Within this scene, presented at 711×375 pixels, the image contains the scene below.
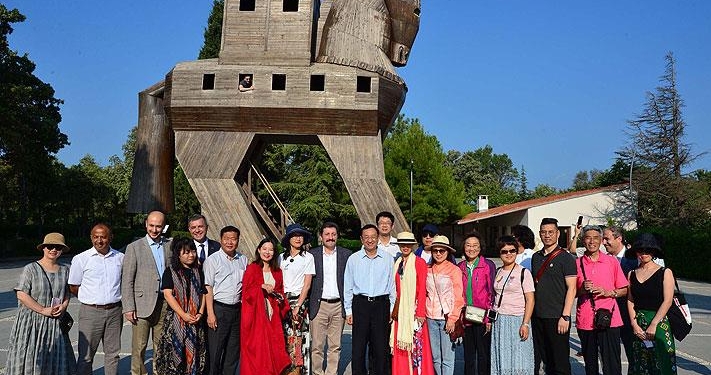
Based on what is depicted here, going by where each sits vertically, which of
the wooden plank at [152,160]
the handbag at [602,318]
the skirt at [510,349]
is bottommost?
the skirt at [510,349]

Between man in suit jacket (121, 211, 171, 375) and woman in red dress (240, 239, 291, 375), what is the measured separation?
929 mm

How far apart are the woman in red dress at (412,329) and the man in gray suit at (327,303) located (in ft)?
2.73

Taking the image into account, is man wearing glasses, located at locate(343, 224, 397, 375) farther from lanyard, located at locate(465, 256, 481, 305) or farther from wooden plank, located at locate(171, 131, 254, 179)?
wooden plank, located at locate(171, 131, 254, 179)

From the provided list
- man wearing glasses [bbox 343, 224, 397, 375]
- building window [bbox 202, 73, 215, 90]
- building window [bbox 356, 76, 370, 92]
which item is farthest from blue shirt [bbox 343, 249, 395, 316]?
building window [bbox 202, 73, 215, 90]

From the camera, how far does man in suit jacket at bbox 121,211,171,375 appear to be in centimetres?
658

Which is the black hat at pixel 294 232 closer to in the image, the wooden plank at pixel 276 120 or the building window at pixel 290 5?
the wooden plank at pixel 276 120

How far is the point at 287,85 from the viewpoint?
14.9 meters

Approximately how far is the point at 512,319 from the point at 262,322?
2654mm

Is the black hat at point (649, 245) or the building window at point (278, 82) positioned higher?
the building window at point (278, 82)

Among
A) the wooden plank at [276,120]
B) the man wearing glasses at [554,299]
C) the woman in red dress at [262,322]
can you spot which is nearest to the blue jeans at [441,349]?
the man wearing glasses at [554,299]

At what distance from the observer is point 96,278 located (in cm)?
656

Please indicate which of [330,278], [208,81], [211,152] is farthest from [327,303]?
[208,81]

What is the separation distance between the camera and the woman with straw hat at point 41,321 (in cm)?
605

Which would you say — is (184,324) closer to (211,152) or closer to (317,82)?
(211,152)
